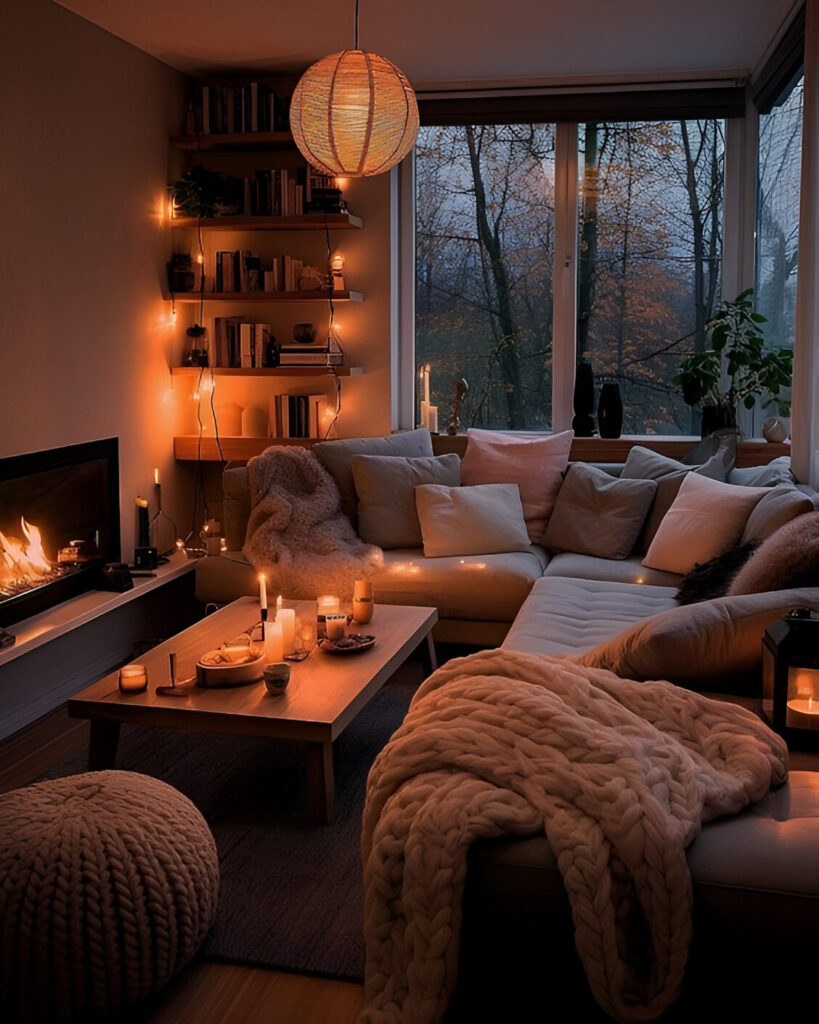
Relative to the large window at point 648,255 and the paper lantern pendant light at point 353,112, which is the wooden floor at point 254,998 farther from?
the large window at point 648,255

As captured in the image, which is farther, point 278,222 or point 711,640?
point 278,222

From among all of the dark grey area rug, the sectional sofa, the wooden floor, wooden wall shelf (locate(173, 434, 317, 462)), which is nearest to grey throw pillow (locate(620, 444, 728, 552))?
the sectional sofa

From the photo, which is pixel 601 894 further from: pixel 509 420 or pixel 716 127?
pixel 716 127

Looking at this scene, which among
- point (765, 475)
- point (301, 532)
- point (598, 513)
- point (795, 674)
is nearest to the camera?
point (795, 674)

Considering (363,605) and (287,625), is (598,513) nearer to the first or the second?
(363,605)

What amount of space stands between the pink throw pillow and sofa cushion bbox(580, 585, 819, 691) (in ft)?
7.44

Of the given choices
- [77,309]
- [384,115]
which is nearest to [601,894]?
[384,115]

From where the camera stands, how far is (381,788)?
5.62 feet

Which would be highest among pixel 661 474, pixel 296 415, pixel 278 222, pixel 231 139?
pixel 231 139

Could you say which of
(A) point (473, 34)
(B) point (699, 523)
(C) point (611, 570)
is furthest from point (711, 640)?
(A) point (473, 34)

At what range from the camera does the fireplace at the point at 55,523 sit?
351cm

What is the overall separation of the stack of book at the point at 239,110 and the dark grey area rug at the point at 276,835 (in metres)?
2.77

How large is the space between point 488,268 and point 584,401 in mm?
884

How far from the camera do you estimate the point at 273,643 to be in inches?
117
